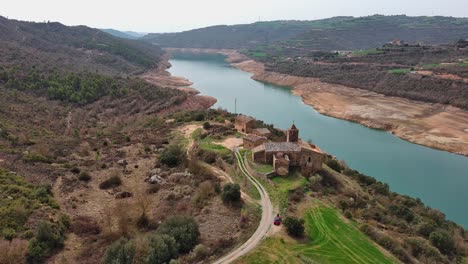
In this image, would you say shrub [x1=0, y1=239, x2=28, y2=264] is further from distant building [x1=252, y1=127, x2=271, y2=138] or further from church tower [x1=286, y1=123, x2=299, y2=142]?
distant building [x1=252, y1=127, x2=271, y2=138]

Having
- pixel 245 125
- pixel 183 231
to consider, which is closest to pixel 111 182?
pixel 183 231

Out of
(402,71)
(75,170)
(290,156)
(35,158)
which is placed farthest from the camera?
(402,71)

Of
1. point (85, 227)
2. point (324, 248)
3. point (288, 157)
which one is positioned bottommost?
point (85, 227)

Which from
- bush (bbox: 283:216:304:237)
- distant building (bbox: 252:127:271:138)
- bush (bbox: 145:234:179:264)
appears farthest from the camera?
distant building (bbox: 252:127:271:138)

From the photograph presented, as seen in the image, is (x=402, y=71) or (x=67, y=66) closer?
(x=67, y=66)

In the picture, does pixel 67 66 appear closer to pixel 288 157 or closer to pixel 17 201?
pixel 17 201

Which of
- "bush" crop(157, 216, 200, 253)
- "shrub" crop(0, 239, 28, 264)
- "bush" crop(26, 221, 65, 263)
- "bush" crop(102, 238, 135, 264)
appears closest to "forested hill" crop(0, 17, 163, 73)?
"bush" crop(26, 221, 65, 263)

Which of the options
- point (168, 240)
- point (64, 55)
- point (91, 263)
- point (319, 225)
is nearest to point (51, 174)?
point (91, 263)
